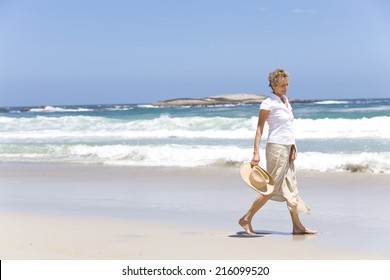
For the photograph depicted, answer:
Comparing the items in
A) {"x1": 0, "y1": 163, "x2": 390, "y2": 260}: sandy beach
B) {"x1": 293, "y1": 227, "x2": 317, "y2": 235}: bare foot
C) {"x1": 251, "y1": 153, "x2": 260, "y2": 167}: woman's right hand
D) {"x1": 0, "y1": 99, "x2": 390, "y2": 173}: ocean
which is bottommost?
{"x1": 0, "y1": 163, "x2": 390, "y2": 260}: sandy beach

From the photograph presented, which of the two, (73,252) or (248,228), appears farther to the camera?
(248,228)

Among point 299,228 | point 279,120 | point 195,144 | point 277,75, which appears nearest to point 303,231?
point 299,228

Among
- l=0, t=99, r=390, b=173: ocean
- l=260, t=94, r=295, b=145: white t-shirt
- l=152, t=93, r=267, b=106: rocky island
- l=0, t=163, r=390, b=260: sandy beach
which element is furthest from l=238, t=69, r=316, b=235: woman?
l=152, t=93, r=267, b=106: rocky island

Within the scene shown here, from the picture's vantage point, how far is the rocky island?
76562mm

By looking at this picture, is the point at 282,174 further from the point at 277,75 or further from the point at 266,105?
the point at 277,75

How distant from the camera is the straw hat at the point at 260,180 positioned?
21.5 ft

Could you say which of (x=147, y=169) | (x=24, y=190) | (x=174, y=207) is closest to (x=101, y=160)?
(x=147, y=169)

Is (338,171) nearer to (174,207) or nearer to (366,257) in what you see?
(174,207)

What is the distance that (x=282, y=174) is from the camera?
21.4 ft

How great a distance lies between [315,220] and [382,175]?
14.5 feet

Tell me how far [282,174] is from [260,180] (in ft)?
0.69

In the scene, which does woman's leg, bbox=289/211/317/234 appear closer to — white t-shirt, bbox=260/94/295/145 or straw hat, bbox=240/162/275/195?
straw hat, bbox=240/162/275/195

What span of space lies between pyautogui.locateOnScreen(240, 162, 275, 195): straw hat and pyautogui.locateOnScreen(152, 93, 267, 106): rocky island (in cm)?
6855

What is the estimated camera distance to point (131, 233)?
22.0ft
